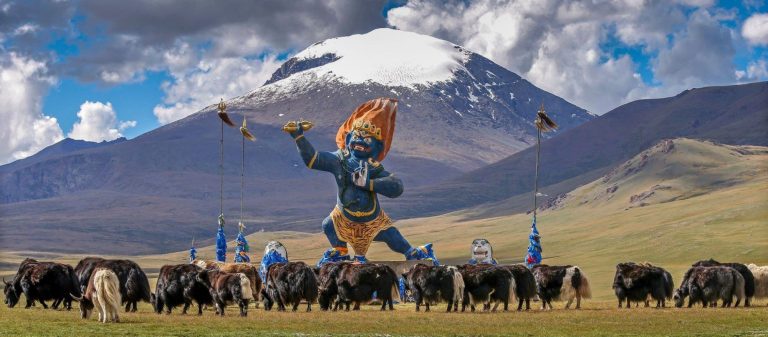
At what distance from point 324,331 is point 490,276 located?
11.0 m

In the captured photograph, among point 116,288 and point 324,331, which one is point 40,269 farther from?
point 324,331

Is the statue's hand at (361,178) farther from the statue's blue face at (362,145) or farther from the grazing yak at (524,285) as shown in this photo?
the grazing yak at (524,285)

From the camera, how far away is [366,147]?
5631cm

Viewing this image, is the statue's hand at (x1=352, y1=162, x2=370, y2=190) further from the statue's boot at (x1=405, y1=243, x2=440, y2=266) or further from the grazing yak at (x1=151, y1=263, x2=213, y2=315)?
the grazing yak at (x1=151, y1=263, x2=213, y2=315)

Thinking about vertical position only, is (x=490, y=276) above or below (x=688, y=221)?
below

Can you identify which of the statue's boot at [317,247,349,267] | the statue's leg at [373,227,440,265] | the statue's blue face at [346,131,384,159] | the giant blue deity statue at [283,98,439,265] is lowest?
the statue's boot at [317,247,349,267]

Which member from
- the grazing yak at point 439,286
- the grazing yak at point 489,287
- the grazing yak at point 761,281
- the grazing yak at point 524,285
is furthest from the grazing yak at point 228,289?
the grazing yak at point 761,281

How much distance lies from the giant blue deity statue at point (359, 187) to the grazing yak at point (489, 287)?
13272 mm

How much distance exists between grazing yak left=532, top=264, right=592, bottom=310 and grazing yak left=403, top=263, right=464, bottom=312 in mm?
3709

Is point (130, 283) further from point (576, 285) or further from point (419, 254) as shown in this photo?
point (419, 254)

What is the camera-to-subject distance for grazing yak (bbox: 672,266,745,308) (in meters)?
42.7

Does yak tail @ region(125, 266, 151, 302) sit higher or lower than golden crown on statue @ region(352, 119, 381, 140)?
lower

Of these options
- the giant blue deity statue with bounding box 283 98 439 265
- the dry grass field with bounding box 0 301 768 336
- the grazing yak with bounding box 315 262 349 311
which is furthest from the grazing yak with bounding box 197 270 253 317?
the giant blue deity statue with bounding box 283 98 439 265

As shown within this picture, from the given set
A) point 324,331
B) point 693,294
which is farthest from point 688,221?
point 324,331
